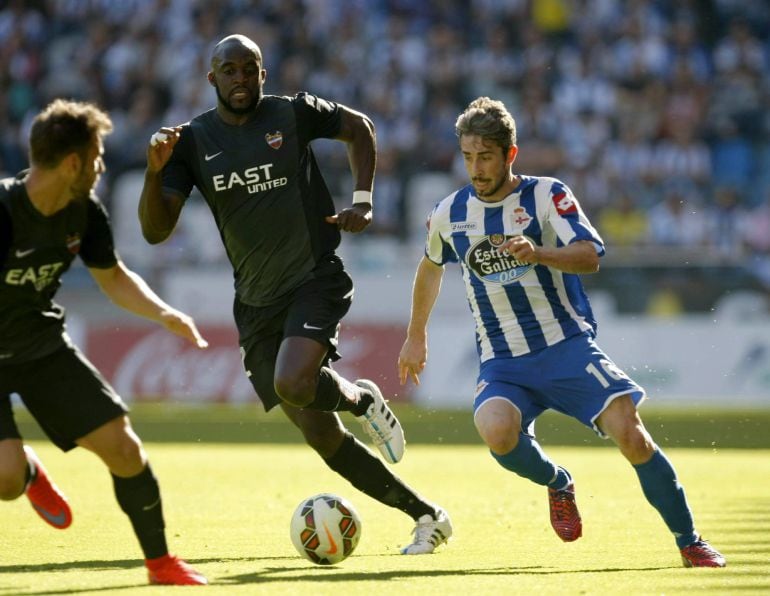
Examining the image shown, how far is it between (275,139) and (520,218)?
1.37 metres

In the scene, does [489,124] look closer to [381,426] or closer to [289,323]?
[289,323]

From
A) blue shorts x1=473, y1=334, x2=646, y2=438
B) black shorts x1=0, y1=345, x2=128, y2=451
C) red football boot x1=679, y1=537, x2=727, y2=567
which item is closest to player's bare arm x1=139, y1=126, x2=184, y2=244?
black shorts x1=0, y1=345, x2=128, y2=451

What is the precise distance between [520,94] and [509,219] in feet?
49.0

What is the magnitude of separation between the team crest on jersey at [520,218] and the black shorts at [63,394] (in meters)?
2.16

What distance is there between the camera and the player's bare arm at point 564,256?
6.19 meters

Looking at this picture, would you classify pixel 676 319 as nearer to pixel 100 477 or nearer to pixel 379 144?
pixel 379 144

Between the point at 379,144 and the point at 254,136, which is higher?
the point at 254,136

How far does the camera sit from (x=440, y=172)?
20.2 m

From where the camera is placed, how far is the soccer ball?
21.4ft

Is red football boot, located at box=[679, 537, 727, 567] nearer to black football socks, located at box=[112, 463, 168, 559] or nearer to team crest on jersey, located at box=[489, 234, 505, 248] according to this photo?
team crest on jersey, located at box=[489, 234, 505, 248]

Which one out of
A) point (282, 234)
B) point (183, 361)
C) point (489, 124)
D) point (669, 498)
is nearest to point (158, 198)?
point (282, 234)

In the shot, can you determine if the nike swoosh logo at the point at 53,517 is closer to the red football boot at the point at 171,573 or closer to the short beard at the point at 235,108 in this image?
the red football boot at the point at 171,573

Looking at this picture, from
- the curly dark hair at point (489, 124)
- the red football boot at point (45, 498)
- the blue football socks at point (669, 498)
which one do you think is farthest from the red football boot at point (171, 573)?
the curly dark hair at point (489, 124)

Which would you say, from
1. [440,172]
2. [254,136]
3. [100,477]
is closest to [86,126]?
[254,136]
